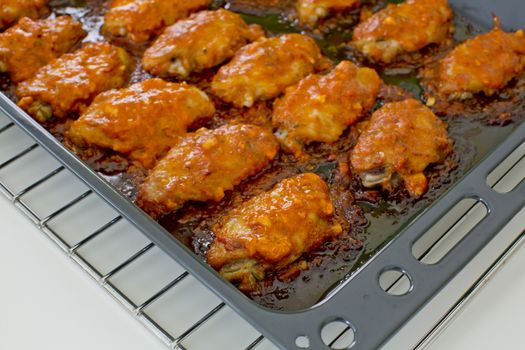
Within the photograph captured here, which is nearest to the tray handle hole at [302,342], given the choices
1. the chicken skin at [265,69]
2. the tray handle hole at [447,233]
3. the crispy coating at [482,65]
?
the tray handle hole at [447,233]

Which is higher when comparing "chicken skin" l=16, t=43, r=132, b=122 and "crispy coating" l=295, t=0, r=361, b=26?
"crispy coating" l=295, t=0, r=361, b=26

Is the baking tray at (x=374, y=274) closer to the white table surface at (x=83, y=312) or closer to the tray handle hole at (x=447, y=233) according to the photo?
the tray handle hole at (x=447, y=233)

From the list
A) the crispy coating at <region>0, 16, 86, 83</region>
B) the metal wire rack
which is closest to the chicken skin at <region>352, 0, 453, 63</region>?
the metal wire rack

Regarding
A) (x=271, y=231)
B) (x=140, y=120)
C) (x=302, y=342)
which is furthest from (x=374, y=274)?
(x=140, y=120)

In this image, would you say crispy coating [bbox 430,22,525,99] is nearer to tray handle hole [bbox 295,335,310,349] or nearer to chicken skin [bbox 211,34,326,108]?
chicken skin [bbox 211,34,326,108]

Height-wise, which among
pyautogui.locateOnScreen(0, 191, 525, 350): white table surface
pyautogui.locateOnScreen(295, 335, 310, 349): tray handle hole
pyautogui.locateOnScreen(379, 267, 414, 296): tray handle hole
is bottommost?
pyautogui.locateOnScreen(0, 191, 525, 350): white table surface

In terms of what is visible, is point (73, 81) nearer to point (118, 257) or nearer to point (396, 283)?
point (118, 257)
